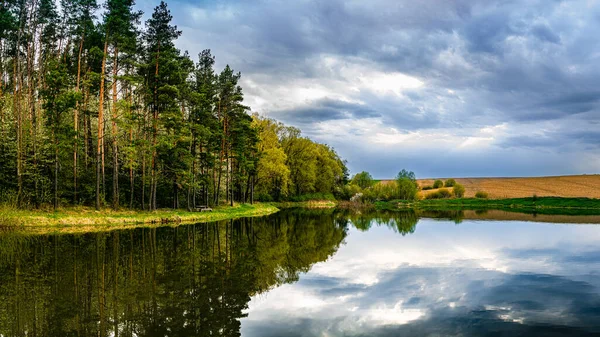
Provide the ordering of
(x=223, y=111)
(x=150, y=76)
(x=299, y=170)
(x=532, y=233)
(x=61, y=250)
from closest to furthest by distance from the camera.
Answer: (x=61, y=250), (x=532, y=233), (x=150, y=76), (x=223, y=111), (x=299, y=170)

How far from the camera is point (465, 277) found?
13.6 meters

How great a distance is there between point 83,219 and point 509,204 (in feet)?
262

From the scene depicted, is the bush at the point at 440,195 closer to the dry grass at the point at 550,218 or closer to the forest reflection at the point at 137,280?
the dry grass at the point at 550,218

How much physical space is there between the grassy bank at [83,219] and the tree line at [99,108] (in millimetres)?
1333

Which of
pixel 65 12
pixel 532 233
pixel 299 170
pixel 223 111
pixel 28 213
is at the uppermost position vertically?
pixel 65 12

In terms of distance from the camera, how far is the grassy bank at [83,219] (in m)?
24.9

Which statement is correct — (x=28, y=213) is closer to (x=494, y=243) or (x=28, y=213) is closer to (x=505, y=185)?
(x=494, y=243)

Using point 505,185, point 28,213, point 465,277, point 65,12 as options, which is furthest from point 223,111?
point 505,185

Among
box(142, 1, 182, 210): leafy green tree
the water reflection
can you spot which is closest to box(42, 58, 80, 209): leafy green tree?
box(142, 1, 182, 210): leafy green tree

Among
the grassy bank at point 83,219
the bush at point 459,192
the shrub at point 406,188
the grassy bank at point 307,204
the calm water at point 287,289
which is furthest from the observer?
the bush at point 459,192

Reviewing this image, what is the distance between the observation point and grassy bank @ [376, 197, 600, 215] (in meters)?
73.1

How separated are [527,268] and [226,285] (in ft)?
39.2

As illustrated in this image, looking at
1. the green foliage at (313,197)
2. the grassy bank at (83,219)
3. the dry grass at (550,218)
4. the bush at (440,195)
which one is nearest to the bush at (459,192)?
the bush at (440,195)

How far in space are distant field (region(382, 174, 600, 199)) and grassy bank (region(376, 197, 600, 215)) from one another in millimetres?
8925
